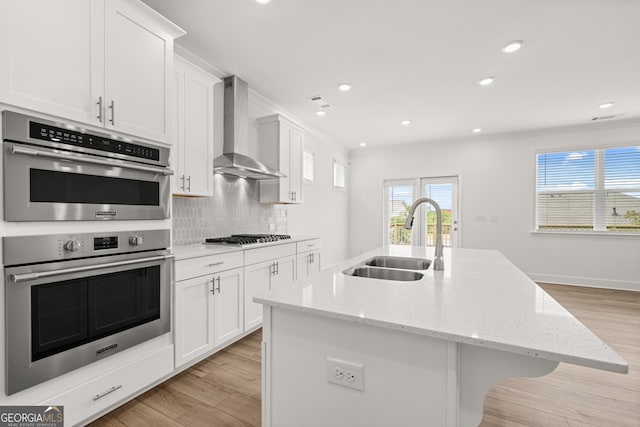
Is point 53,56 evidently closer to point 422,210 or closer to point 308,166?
point 308,166

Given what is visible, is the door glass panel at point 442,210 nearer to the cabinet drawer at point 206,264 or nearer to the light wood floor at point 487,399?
the light wood floor at point 487,399

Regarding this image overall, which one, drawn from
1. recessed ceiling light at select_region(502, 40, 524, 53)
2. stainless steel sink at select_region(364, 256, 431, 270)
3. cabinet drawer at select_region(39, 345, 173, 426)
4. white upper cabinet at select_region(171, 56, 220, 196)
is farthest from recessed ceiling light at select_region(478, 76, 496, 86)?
cabinet drawer at select_region(39, 345, 173, 426)

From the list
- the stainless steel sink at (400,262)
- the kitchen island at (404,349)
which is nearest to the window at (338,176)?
the stainless steel sink at (400,262)

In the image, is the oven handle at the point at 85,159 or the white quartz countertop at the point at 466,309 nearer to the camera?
the white quartz countertop at the point at 466,309

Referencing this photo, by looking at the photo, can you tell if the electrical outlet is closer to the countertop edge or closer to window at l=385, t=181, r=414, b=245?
the countertop edge

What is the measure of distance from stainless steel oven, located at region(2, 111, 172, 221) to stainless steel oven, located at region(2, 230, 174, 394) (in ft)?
0.43

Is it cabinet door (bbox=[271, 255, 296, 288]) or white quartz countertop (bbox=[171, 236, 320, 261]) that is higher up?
white quartz countertop (bbox=[171, 236, 320, 261])

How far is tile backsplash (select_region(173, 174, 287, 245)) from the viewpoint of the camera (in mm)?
2812

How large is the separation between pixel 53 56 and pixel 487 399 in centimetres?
322

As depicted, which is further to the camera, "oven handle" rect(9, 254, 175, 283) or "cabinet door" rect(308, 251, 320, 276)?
"cabinet door" rect(308, 251, 320, 276)

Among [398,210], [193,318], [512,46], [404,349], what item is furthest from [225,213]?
[398,210]

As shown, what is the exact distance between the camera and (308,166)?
507cm

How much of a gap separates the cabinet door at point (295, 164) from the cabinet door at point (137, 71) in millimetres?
2049

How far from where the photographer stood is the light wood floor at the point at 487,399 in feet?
5.65
